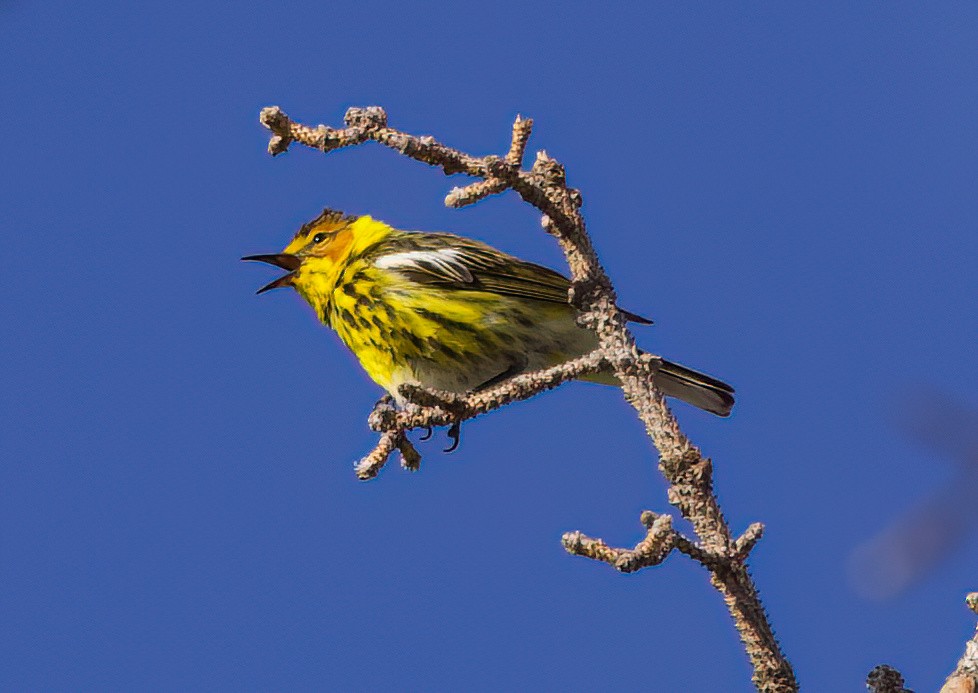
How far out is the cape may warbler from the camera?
468 centimetres

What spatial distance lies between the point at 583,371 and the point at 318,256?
297 centimetres

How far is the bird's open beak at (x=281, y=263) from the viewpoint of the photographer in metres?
4.93

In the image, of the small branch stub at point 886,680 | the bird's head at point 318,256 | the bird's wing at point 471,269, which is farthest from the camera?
the bird's head at point 318,256

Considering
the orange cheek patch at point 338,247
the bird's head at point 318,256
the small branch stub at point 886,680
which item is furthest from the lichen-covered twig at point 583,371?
the orange cheek patch at point 338,247

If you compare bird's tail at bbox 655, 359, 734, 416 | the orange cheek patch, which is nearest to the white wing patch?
the orange cheek patch

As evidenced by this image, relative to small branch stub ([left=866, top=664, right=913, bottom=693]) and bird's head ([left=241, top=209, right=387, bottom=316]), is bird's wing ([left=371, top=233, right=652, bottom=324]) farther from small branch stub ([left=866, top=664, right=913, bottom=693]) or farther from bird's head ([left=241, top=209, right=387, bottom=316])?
small branch stub ([left=866, top=664, right=913, bottom=693])

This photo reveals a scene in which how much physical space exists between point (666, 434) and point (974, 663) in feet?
2.09

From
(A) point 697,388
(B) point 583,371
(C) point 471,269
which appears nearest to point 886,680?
(B) point 583,371

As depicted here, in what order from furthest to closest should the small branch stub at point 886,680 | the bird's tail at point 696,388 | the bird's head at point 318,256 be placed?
the bird's head at point 318,256, the bird's tail at point 696,388, the small branch stub at point 886,680

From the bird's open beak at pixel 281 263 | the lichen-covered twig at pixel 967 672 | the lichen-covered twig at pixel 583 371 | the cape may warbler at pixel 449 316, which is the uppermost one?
the bird's open beak at pixel 281 263

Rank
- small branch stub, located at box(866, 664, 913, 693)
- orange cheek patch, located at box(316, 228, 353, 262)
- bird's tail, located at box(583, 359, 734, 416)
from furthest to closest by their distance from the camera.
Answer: orange cheek patch, located at box(316, 228, 353, 262), bird's tail, located at box(583, 359, 734, 416), small branch stub, located at box(866, 664, 913, 693)

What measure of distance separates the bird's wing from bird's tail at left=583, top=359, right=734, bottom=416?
0.45m

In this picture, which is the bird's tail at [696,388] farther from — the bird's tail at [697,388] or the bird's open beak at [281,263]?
the bird's open beak at [281,263]

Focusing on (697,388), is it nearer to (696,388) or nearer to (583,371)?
(696,388)
